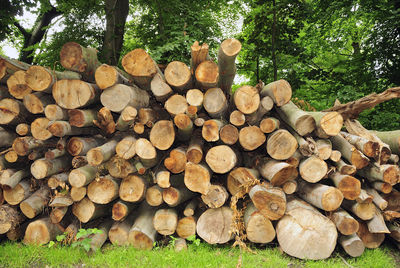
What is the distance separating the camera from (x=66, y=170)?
10.7 feet

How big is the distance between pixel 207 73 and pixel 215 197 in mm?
1339

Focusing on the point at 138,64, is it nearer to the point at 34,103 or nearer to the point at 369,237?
the point at 34,103

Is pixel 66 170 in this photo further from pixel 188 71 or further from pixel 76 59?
pixel 188 71

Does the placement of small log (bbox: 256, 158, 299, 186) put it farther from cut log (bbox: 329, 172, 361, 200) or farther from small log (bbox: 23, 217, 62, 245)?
small log (bbox: 23, 217, 62, 245)

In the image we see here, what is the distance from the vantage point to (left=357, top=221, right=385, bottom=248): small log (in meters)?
2.99

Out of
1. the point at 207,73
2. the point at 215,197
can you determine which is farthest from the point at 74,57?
the point at 215,197

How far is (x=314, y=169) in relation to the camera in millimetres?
2783

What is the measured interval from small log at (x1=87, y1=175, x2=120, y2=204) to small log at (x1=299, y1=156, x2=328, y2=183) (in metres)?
2.10

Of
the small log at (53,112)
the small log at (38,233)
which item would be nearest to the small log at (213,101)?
the small log at (53,112)

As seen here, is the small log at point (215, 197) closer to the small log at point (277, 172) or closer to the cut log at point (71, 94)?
the small log at point (277, 172)

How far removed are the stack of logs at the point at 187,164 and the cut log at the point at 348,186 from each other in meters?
0.01

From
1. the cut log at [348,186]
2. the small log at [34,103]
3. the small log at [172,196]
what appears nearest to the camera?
the cut log at [348,186]

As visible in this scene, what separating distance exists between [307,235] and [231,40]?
215 centimetres

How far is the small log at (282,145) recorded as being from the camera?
9.16 feet
